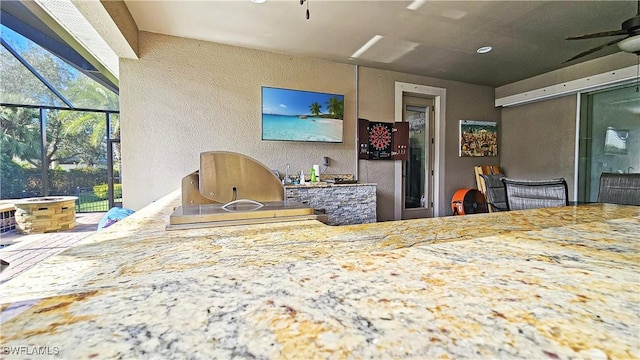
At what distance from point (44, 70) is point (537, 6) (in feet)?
22.7

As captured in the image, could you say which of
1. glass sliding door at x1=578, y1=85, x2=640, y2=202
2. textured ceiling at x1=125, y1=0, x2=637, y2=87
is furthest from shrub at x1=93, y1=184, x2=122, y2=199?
glass sliding door at x1=578, y1=85, x2=640, y2=202

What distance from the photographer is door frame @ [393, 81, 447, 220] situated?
4811 mm

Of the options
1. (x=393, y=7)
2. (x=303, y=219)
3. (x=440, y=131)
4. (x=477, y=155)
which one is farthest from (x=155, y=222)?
(x=477, y=155)

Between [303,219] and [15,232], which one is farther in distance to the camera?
[15,232]

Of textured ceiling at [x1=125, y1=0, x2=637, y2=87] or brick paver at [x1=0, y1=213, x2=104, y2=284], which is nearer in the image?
textured ceiling at [x1=125, y1=0, x2=637, y2=87]

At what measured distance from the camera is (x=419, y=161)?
5.16 metres

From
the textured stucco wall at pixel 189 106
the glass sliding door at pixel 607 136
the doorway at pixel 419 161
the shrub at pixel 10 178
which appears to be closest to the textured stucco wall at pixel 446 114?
the doorway at pixel 419 161

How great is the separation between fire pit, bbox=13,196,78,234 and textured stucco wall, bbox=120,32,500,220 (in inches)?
79.8

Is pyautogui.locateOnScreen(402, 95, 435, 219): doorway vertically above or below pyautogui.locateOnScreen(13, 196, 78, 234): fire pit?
above

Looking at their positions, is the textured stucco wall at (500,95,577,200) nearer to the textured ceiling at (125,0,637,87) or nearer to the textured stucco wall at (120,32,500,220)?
the textured ceiling at (125,0,637,87)

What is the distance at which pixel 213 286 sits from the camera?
0.46 metres

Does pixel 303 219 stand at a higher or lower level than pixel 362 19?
lower

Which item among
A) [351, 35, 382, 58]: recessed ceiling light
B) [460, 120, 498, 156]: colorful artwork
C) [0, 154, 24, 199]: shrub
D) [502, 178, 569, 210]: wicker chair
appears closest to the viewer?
[502, 178, 569, 210]: wicker chair

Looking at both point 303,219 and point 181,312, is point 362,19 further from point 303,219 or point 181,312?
point 181,312
